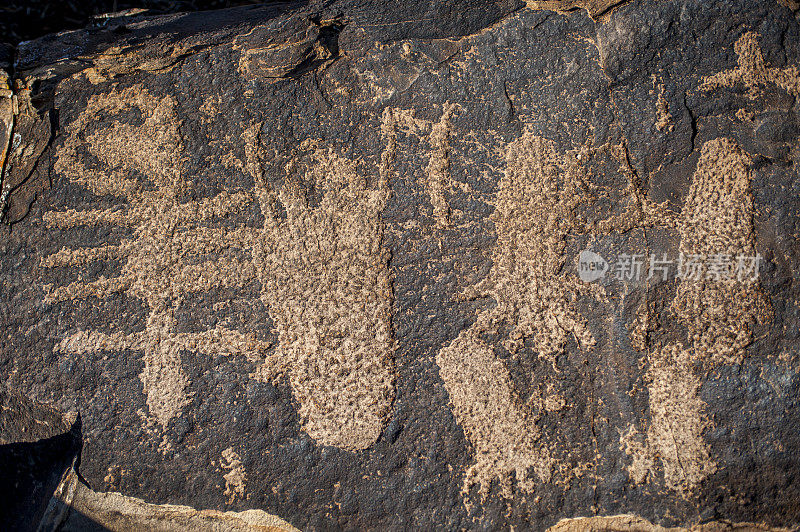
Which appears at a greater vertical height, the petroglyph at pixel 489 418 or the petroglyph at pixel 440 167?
the petroglyph at pixel 440 167

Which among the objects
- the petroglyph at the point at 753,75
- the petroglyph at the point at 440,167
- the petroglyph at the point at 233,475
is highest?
the petroglyph at the point at 753,75

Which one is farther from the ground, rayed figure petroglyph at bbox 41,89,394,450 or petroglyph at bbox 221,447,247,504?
rayed figure petroglyph at bbox 41,89,394,450

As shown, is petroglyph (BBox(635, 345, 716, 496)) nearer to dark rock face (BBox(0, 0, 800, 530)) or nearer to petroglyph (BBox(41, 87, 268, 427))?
dark rock face (BBox(0, 0, 800, 530))

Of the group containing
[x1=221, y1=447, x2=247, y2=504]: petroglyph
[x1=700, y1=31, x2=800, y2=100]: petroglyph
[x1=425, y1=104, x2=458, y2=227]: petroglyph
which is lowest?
[x1=221, y1=447, x2=247, y2=504]: petroglyph

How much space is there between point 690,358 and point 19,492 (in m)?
1.12

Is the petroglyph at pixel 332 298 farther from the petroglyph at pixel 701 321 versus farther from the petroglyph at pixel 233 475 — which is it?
→ the petroglyph at pixel 701 321

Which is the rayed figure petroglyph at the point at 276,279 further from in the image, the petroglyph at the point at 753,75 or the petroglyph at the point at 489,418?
the petroglyph at the point at 753,75

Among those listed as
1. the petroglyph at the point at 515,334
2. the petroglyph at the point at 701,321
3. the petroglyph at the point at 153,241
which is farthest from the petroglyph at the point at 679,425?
the petroglyph at the point at 153,241

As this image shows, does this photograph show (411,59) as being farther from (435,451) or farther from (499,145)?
(435,451)

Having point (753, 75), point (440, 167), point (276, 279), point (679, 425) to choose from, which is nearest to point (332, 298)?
point (276, 279)

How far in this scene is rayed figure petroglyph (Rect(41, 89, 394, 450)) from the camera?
900 mm

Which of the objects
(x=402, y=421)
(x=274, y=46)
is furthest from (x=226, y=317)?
(x=274, y=46)

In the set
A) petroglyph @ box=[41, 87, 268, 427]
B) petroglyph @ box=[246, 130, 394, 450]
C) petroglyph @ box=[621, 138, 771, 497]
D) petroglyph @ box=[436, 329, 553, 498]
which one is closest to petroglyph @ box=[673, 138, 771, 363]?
petroglyph @ box=[621, 138, 771, 497]

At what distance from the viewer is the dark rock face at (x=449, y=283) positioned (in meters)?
0.88
